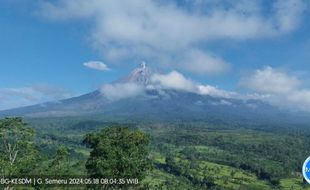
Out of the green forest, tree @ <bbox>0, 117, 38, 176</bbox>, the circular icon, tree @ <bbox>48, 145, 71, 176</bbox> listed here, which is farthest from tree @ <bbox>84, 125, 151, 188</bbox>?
the circular icon

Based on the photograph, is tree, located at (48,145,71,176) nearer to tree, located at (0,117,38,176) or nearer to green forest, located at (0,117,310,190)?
green forest, located at (0,117,310,190)

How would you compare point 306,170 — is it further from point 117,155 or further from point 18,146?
point 117,155

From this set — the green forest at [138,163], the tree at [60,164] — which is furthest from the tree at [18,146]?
the tree at [60,164]

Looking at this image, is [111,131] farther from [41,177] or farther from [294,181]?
[294,181]

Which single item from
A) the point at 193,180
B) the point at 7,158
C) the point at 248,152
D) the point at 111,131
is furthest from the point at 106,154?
→ the point at 248,152

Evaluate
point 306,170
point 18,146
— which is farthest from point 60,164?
point 306,170

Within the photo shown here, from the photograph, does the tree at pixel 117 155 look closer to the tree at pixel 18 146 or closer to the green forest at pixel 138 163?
the green forest at pixel 138 163
